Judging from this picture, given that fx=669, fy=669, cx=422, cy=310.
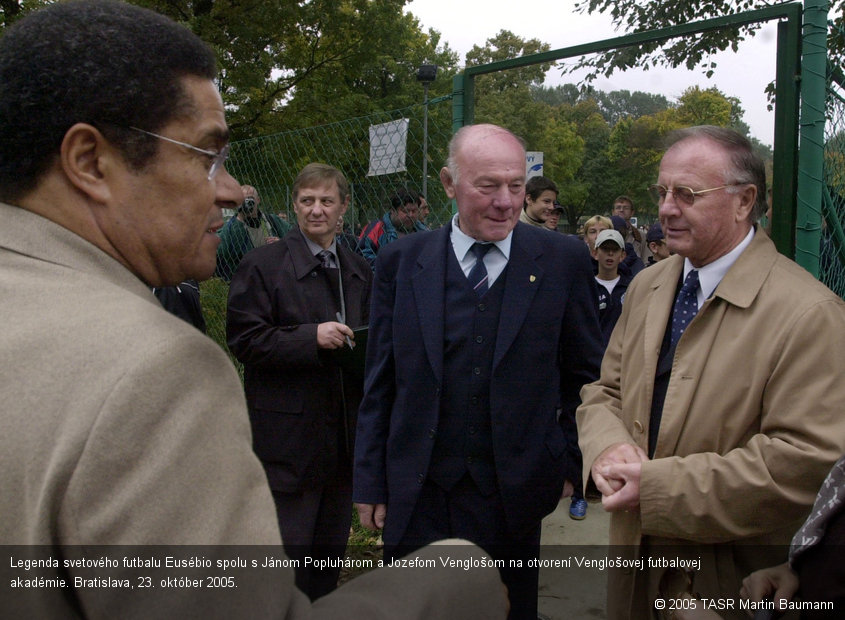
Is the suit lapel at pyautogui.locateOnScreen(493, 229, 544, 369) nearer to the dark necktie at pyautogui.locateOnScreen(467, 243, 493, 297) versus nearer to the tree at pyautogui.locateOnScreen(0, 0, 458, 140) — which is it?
the dark necktie at pyautogui.locateOnScreen(467, 243, 493, 297)

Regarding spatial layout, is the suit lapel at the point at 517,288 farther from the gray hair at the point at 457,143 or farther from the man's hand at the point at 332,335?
the man's hand at the point at 332,335

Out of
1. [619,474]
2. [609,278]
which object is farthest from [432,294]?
[609,278]

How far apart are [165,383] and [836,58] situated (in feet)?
10.8

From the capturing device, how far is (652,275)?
7.96 feet

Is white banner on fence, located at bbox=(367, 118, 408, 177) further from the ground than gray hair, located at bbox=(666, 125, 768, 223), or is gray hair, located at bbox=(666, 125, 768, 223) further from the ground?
white banner on fence, located at bbox=(367, 118, 408, 177)

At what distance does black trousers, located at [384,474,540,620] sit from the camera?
2.38 metres

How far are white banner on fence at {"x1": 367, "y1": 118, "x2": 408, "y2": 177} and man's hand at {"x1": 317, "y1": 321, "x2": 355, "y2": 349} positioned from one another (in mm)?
1357

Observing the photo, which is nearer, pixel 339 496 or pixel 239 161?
pixel 339 496

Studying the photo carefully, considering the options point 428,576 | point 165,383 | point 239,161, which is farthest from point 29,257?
point 239,161

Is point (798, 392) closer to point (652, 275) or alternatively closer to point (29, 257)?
point (652, 275)

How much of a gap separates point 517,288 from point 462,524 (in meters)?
0.88

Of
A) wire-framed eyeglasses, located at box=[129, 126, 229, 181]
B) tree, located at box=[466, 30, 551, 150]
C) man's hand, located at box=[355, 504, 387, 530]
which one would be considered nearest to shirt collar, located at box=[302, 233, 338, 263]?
man's hand, located at box=[355, 504, 387, 530]

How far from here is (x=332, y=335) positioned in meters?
3.09

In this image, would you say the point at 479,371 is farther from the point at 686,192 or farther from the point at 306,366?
the point at 306,366
